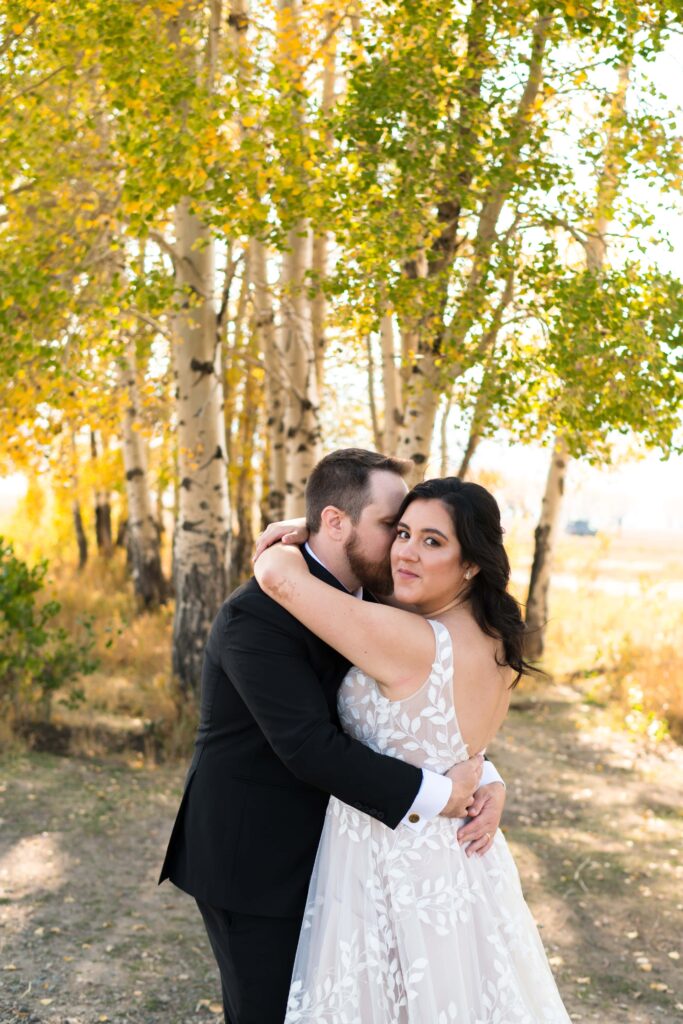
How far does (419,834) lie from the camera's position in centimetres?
290

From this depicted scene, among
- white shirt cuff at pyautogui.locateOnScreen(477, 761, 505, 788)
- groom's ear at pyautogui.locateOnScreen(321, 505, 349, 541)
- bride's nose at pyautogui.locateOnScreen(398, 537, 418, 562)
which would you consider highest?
groom's ear at pyautogui.locateOnScreen(321, 505, 349, 541)

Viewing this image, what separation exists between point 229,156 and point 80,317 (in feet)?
6.85

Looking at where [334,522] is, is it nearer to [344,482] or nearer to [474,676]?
[344,482]

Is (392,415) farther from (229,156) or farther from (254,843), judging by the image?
(254,843)

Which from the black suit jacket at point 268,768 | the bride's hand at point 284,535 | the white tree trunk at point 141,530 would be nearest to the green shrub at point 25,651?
the white tree trunk at point 141,530

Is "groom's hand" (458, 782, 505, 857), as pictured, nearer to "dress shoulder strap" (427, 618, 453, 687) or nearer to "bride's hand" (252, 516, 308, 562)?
"dress shoulder strap" (427, 618, 453, 687)

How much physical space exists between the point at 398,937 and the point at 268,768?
55 cm

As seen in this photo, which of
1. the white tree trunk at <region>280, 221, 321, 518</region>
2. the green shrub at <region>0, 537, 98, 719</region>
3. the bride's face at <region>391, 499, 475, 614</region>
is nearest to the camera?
the bride's face at <region>391, 499, 475, 614</region>

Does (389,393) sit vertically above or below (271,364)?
below

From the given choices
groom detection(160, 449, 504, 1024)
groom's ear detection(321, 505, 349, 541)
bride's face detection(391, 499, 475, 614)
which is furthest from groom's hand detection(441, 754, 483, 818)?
groom's ear detection(321, 505, 349, 541)

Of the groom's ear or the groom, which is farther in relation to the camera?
the groom's ear

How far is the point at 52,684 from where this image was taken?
9.15 meters

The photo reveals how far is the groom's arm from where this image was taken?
2.73 meters

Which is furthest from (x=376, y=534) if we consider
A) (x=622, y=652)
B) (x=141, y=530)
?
(x=141, y=530)
